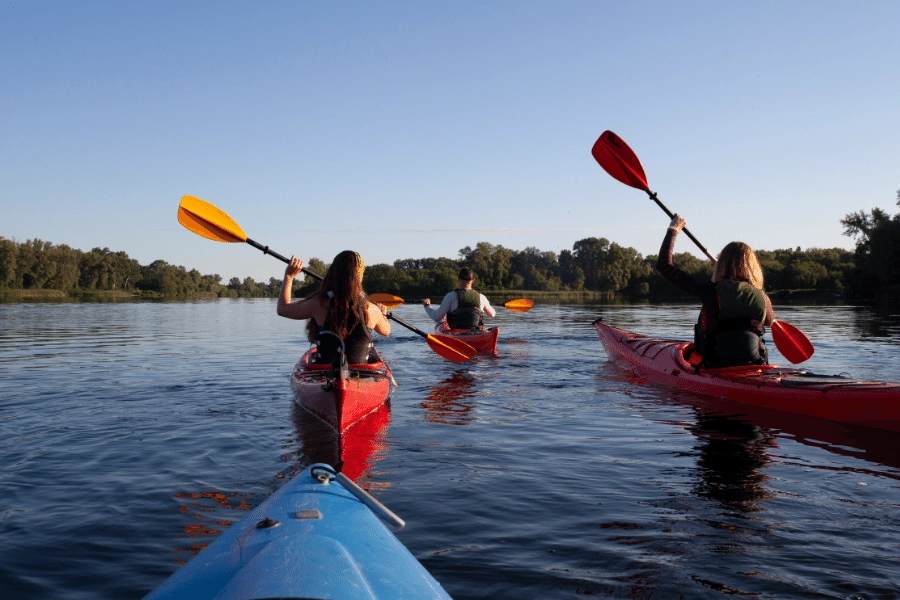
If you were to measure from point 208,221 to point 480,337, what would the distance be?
648 centimetres

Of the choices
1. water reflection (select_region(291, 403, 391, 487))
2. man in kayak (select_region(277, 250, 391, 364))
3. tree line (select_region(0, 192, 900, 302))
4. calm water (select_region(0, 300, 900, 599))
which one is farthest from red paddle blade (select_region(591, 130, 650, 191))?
tree line (select_region(0, 192, 900, 302))

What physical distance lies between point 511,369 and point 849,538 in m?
7.51

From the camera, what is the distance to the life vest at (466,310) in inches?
502

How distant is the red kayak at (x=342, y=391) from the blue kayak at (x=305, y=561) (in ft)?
8.97

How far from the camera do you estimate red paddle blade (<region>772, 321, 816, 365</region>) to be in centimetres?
758

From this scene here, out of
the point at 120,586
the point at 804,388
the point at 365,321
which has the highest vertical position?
the point at 365,321

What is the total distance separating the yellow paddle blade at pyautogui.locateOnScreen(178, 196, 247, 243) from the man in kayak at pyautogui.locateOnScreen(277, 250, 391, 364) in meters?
1.56

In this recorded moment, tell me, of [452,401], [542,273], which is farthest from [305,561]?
[542,273]

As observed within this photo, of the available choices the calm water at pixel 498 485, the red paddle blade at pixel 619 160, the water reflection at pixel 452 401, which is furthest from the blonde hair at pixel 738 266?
the water reflection at pixel 452 401

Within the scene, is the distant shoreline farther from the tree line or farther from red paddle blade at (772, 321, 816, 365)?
red paddle blade at (772, 321, 816, 365)

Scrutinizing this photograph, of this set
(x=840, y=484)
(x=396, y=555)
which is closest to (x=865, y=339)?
(x=840, y=484)

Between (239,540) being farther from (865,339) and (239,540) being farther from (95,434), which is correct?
(865,339)

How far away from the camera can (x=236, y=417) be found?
21.4 ft

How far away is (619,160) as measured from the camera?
8.86 m
